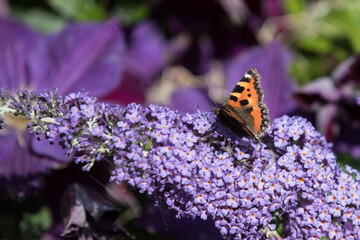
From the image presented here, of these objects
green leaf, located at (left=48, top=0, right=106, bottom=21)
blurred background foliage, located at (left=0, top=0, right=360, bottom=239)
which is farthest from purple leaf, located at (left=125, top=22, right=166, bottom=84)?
green leaf, located at (left=48, top=0, right=106, bottom=21)

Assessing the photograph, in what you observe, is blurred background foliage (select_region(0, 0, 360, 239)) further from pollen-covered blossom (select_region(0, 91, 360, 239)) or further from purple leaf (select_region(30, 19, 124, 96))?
pollen-covered blossom (select_region(0, 91, 360, 239))

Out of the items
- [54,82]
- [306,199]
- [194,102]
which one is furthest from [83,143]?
[194,102]

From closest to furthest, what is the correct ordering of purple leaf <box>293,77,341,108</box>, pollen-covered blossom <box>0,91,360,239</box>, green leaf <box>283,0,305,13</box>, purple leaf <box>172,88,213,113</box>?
pollen-covered blossom <box>0,91,360,239</box>, purple leaf <box>293,77,341,108</box>, purple leaf <box>172,88,213,113</box>, green leaf <box>283,0,305,13</box>

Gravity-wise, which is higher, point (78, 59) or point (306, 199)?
point (78, 59)

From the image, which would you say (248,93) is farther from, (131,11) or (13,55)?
(131,11)

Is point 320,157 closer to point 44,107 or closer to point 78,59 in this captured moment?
point 44,107

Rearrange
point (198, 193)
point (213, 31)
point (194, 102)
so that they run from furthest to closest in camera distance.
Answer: point (213, 31), point (194, 102), point (198, 193)
